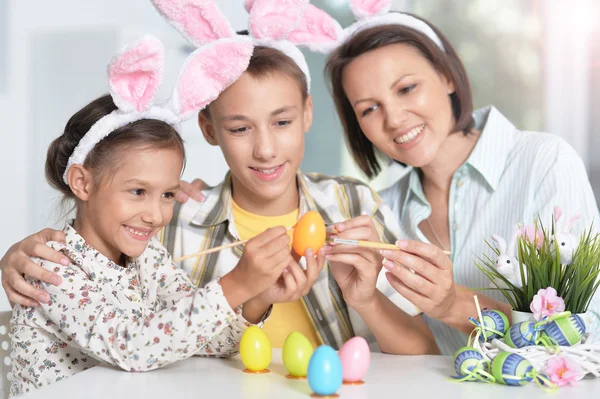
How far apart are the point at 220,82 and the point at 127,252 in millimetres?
475

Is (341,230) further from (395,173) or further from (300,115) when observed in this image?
(395,173)

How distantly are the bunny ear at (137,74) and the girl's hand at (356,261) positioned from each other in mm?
510

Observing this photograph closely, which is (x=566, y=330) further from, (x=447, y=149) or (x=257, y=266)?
(x=447, y=149)

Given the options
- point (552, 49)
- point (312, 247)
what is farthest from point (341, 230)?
point (552, 49)

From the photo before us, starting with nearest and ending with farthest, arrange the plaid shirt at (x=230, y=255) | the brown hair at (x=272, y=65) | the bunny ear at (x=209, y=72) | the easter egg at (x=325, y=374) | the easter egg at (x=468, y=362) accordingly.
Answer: the easter egg at (x=325, y=374) < the easter egg at (x=468, y=362) < the bunny ear at (x=209, y=72) < the brown hair at (x=272, y=65) < the plaid shirt at (x=230, y=255)

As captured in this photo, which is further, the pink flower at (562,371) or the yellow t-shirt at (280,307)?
the yellow t-shirt at (280,307)

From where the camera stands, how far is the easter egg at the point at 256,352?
4.60ft

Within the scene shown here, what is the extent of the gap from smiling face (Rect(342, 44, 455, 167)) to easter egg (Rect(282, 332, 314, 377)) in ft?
2.88

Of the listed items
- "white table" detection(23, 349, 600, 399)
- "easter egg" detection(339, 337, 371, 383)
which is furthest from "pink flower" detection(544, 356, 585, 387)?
"easter egg" detection(339, 337, 371, 383)

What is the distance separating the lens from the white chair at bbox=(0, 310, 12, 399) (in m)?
1.69

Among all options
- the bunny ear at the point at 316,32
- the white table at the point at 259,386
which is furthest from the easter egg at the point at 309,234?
the bunny ear at the point at 316,32

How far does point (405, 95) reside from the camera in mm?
2057

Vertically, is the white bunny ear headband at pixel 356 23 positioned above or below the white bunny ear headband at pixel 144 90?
above

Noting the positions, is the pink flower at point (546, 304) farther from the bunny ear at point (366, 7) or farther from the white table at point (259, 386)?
the bunny ear at point (366, 7)
